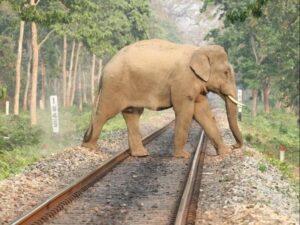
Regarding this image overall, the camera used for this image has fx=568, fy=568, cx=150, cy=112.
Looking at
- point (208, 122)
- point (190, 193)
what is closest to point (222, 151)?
point (208, 122)

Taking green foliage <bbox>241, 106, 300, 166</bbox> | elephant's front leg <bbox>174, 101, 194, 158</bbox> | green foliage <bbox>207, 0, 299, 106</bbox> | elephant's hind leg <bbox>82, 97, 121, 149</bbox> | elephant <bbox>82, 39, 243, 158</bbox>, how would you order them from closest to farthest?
1. elephant's front leg <bbox>174, 101, 194, 158</bbox>
2. elephant <bbox>82, 39, 243, 158</bbox>
3. elephant's hind leg <bbox>82, 97, 121, 149</bbox>
4. green foliage <bbox>241, 106, 300, 166</bbox>
5. green foliage <bbox>207, 0, 299, 106</bbox>

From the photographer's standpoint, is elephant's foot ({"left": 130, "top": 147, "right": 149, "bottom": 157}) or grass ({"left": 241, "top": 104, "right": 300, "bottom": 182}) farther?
grass ({"left": 241, "top": 104, "right": 300, "bottom": 182})

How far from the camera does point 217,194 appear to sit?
9758 millimetres

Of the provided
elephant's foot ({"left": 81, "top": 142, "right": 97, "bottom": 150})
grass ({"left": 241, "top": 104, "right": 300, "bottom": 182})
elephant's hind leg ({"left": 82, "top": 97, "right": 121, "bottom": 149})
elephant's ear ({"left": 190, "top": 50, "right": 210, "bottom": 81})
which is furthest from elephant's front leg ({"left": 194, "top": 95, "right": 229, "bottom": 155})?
elephant's foot ({"left": 81, "top": 142, "right": 97, "bottom": 150})

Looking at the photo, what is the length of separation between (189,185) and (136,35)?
119ft

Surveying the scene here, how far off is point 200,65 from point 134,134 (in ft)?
8.44

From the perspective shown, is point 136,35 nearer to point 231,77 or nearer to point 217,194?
point 231,77

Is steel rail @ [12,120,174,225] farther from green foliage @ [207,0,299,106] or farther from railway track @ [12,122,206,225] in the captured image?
green foliage @ [207,0,299,106]

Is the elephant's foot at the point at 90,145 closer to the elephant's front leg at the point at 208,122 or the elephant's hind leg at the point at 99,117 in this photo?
the elephant's hind leg at the point at 99,117

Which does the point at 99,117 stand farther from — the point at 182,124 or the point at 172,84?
the point at 182,124

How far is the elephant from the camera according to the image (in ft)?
47.0

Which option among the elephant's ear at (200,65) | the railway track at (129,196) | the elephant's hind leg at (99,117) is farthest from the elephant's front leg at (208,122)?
the elephant's hind leg at (99,117)

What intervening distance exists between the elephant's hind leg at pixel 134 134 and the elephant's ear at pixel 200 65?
225 cm

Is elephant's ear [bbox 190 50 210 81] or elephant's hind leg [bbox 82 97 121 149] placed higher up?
elephant's ear [bbox 190 50 210 81]
